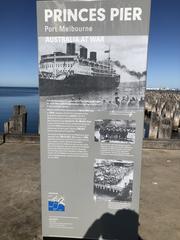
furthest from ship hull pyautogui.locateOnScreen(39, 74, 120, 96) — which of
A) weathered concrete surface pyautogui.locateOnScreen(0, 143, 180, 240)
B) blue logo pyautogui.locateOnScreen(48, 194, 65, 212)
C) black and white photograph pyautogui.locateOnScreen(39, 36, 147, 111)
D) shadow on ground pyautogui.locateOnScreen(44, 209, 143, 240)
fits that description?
weathered concrete surface pyautogui.locateOnScreen(0, 143, 180, 240)

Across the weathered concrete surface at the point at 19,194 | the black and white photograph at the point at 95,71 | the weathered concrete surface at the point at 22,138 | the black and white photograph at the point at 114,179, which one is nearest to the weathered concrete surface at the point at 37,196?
the weathered concrete surface at the point at 19,194

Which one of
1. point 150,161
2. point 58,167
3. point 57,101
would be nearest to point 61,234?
point 58,167

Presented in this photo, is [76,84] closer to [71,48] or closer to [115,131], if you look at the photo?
[71,48]

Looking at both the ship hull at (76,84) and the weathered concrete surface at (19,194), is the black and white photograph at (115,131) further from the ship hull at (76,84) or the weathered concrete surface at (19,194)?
the weathered concrete surface at (19,194)

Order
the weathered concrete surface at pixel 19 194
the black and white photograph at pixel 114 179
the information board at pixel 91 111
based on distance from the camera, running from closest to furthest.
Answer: the information board at pixel 91 111
the black and white photograph at pixel 114 179
the weathered concrete surface at pixel 19 194

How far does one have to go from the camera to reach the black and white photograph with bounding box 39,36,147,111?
3236 millimetres

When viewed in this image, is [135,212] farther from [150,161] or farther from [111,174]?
[150,161]

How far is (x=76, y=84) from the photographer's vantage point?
3377mm

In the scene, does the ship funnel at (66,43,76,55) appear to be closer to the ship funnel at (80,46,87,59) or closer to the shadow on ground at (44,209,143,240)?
the ship funnel at (80,46,87,59)

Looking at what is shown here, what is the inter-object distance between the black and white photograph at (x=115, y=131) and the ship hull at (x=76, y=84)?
1.57 feet

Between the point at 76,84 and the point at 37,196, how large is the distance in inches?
130

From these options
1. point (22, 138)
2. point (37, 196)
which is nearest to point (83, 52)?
point (37, 196)

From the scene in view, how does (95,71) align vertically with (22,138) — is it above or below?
above

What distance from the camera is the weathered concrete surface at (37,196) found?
4.41 m
